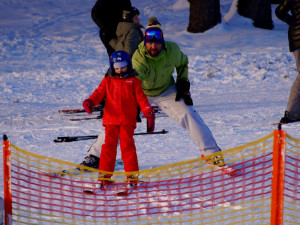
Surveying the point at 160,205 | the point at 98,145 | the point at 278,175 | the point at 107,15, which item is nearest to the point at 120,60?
the point at 98,145

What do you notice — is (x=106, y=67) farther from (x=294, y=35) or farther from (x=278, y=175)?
(x=278, y=175)

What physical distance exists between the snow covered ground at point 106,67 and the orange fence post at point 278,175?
2.60 metres

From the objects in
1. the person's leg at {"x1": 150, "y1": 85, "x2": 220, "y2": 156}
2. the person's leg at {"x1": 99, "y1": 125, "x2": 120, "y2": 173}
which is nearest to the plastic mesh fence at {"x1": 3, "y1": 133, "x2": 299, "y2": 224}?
the person's leg at {"x1": 99, "y1": 125, "x2": 120, "y2": 173}

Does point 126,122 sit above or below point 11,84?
above

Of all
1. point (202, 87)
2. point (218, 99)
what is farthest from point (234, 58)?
point (218, 99)

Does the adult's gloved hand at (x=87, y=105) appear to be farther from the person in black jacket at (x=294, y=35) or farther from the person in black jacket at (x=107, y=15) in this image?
the person in black jacket at (x=294, y=35)

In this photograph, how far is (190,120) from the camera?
561cm

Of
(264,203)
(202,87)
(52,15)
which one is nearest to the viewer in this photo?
(264,203)

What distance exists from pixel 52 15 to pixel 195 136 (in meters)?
16.5

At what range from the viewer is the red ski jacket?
204 inches

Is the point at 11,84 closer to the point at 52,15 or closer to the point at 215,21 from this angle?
the point at 215,21

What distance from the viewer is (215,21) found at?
17.7m

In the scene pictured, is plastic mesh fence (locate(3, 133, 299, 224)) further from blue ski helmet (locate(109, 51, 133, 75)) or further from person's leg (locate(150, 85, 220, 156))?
blue ski helmet (locate(109, 51, 133, 75))

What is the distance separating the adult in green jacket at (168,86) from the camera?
5.56 meters
